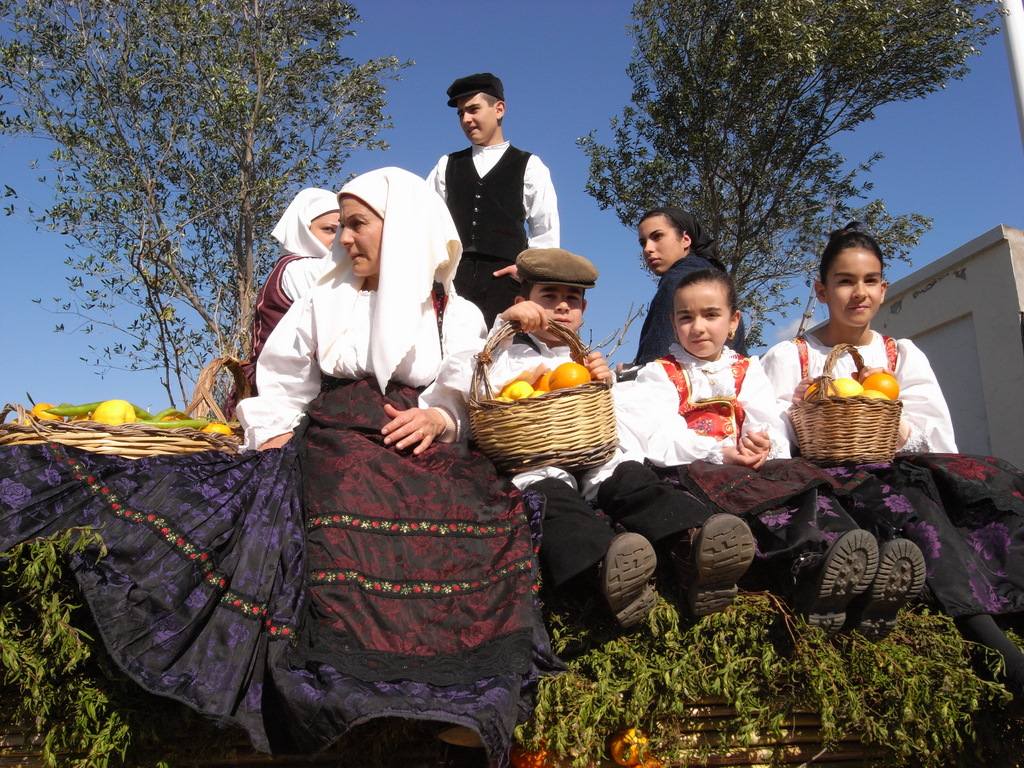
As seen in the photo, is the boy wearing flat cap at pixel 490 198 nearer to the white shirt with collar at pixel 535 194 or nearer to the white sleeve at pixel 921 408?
the white shirt with collar at pixel 535 194

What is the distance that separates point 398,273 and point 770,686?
2.26m

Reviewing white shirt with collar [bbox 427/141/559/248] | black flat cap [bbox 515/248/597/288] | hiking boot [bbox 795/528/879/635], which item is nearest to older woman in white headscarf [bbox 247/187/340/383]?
white shirt with collar [bbox 427/141/559/248]

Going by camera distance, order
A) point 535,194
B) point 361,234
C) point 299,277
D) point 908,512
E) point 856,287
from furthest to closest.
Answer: point 535,194 → point 299,277 → point 856,287 → point 361,234 → point 908,512

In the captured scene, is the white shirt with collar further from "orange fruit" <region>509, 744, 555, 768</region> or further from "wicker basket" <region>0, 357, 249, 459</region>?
"orange fruit" <region>509, 744, 555, 768</region>

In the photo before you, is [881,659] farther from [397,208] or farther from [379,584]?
[397,208]

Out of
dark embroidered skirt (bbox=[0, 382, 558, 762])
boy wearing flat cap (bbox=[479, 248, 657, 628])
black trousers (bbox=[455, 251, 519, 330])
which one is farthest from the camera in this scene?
black trousers (bbox=[455, 251, 519, 330])

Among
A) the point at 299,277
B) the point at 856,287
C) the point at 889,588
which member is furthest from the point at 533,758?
the point at 299,277

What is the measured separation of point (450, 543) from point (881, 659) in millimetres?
1676

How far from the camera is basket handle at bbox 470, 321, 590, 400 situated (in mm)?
3432

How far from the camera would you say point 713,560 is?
9.64 feet

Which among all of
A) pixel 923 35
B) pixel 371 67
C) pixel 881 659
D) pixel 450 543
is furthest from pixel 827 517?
pixel 923 35

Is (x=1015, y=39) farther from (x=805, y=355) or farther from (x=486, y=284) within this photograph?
(x=486, y=284)

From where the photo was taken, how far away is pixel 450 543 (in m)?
3.09

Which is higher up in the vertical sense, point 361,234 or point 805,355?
point 361,234
